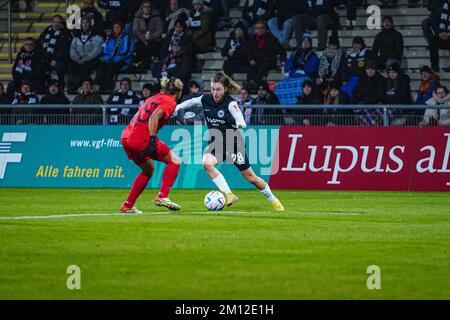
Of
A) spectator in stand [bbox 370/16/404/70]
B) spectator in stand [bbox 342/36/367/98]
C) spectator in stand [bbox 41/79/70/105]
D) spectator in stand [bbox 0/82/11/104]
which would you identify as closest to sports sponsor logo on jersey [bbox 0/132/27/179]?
spectator in stand [bbox 41/79/70/105]

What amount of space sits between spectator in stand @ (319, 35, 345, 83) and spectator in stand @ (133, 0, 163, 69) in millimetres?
5636

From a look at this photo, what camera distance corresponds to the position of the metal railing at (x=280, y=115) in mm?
24812

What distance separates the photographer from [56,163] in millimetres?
26328

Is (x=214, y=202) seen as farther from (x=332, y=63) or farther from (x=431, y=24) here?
(x=431, y=24)

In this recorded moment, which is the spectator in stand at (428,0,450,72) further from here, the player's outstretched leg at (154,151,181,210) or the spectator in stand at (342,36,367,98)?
the player's outstretched leg at (154,151,181,210)

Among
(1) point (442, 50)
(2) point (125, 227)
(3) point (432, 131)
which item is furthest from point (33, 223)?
(1) point (442, 50)

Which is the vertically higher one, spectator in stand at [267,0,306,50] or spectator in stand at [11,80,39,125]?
spectator in stand at [267,0,306,50]

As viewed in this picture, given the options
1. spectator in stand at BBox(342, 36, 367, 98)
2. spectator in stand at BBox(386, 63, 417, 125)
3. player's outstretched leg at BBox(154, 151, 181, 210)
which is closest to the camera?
player's outstretched leg at BBox(154, 151, 181, 210)

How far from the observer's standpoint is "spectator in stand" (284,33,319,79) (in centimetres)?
2788

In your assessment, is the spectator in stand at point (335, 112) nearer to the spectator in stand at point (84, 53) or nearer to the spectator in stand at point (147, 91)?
the spectator in stand at point (147, 91)

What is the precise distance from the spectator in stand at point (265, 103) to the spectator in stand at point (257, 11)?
2504 mm

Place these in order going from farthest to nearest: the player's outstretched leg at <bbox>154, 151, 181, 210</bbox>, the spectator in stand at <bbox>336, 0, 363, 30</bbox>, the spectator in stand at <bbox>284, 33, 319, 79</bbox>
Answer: the spectator in stand at <bbox>336, 0, 363, 30</bbox>, the spectator in stand at <bbox>284, 33, 319, 79</bbox>, the player's outstretched leg at <bbox>154, 151, 181, 210</bbox>

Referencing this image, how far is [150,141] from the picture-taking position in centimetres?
1780
